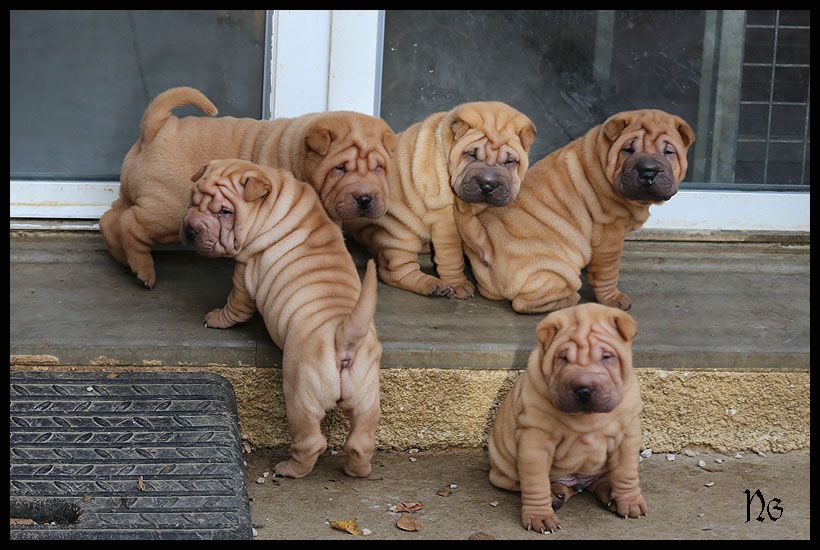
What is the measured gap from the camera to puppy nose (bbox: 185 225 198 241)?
4.03m

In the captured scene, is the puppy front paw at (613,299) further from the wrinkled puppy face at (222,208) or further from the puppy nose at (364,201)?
the wrinkled puppy face at (222,208)

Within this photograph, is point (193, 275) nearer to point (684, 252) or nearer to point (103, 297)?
point (103, 297)

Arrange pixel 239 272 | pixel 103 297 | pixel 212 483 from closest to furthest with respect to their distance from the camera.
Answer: pixel 212 483 < pixel 239 272 < pixel 103 297

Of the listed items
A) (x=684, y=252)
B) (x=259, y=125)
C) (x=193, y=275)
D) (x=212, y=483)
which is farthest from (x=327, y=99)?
(x=212, y=483)

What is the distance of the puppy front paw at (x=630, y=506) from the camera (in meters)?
3.78

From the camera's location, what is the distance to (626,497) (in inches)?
149

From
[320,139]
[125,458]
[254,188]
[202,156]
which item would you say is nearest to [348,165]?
[320,139]

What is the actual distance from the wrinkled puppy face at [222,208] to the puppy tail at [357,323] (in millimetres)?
531

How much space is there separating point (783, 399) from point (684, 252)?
118 cm

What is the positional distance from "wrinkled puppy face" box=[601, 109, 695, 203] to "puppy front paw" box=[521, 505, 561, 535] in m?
1.22

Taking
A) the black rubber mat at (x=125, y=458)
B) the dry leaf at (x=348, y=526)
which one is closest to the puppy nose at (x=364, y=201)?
the black rubber mat at (x=125, y=458)

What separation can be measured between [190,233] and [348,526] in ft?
3.57

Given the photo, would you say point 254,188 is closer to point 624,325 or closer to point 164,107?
point 164,107

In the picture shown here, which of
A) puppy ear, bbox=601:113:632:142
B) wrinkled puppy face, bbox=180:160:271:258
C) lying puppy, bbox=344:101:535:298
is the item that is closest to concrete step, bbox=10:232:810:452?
lying puppy, bbox=344:101:535:298
